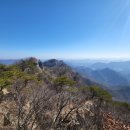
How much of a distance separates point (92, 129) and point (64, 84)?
2033 inches

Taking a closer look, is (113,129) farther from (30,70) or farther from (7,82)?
(30,70)

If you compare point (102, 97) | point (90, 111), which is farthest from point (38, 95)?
point (102, 97)

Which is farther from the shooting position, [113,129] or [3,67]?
[3,67]

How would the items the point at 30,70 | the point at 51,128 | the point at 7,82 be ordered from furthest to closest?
the point at 30,70 → the point at 7,82 → the point at 51,128

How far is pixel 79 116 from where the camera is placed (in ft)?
149

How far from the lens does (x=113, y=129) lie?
19047 mm

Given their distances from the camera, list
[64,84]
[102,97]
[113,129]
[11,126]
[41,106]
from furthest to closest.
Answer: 1. [102,97]
2. [64,84]
3. [11,126]
4. [41,106]
5. [113,129]

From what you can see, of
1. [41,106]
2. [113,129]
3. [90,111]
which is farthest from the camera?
[90,111]

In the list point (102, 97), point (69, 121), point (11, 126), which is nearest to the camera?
point (11, 126)

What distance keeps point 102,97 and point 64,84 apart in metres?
17.0

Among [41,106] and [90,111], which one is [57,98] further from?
[90,111]

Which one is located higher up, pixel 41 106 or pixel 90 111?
pixel 41 106

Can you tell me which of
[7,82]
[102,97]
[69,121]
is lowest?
[102,97]

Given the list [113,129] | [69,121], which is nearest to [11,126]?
[69,121]
